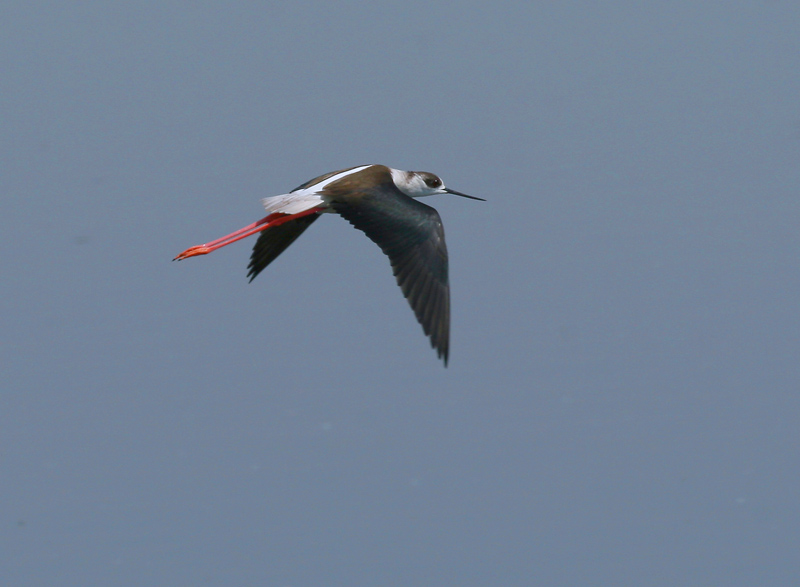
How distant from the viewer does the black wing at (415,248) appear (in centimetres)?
680

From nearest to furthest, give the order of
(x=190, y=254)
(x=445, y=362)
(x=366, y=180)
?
(x=445, y=362)
(x=366, y=180)
(x=190, y=254)

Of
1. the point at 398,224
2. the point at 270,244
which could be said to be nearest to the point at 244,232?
the point at 270,244

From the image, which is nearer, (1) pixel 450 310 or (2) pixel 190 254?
(1) pixel 450 310

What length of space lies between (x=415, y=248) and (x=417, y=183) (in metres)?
1.38

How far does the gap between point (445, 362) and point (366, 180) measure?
4.06 feet

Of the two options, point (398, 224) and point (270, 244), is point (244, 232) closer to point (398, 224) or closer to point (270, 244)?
point (270, 244)

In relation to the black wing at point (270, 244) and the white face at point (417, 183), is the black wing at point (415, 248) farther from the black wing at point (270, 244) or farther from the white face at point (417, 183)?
the white face at point (417, 183)

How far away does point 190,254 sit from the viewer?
7.72 metres

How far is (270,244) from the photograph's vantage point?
794 cm

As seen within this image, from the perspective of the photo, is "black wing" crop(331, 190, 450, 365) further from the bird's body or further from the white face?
the white face

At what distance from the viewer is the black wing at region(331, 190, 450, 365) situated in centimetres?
680

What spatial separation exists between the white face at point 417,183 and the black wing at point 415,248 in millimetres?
1066

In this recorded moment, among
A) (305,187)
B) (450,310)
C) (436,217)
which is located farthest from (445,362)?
(305,187)

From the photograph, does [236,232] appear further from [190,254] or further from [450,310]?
[450,310]
